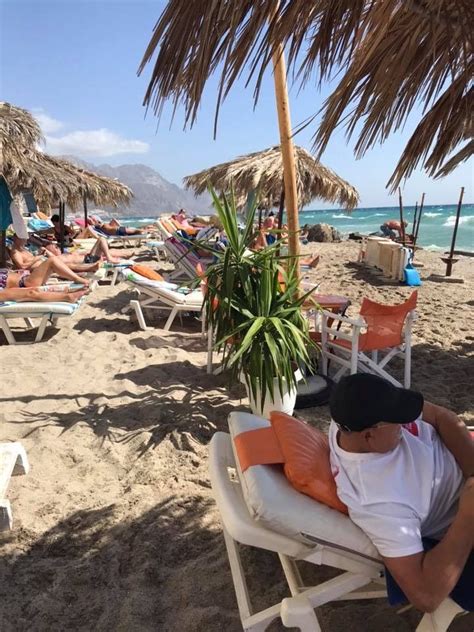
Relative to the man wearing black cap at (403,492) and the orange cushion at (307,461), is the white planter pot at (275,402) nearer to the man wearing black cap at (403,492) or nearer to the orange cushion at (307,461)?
the orange cushion at (307,461)

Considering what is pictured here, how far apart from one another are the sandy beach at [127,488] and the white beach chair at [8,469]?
59 mm

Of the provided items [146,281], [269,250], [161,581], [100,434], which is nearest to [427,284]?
[146,281]

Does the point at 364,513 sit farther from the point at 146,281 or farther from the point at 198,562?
the point at 146,281

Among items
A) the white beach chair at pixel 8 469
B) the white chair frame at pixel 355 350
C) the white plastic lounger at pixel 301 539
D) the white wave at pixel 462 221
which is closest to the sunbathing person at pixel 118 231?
the white chair frame at pixel 355 350

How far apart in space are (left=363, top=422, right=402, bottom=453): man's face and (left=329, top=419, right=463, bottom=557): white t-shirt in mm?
27

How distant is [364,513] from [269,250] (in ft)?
6.22

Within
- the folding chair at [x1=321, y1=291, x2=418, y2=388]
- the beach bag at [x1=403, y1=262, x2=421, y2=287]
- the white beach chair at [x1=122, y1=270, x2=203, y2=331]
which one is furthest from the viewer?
the beach bag at [x1=403, y1=262, x2=421, y2=287]

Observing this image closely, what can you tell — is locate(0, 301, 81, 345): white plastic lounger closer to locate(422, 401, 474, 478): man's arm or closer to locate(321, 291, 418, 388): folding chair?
locate(321, 291, 418, 388): folding chair

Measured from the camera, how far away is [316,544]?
4.80 ft

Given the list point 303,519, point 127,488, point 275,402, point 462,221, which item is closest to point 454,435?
point 303,519

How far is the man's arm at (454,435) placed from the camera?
1.65 metres

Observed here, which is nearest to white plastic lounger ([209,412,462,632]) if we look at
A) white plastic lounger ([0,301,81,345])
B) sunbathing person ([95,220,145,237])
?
white plastic lounger ([0,301,81,345])

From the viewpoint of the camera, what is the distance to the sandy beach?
1858 millimetres

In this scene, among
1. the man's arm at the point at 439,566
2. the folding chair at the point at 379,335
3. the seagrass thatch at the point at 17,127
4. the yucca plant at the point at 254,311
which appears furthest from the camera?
the seagrass thatch at the point at 17,127
